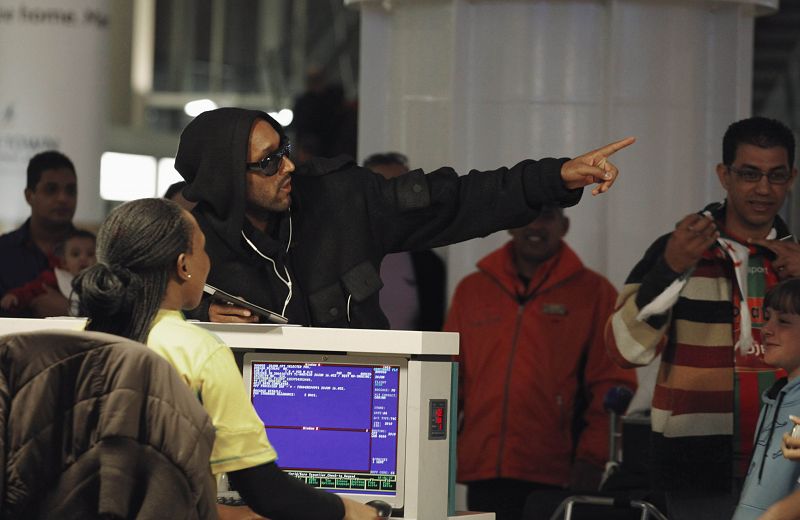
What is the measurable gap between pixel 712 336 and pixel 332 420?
1.36 meters

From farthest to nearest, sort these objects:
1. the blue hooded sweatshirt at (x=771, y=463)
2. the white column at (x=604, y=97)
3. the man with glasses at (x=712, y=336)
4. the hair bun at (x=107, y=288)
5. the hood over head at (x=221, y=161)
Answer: the white column at (x=604, y=97) < the man with glasses at (x=712, y=336) < the hood over head at (x=221, y=161) < the blue hooded sweatshirt at (x=771, y=463) < the hair bun at (x=107, y=288)

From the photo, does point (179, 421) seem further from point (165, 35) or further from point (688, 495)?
point (165, 35)

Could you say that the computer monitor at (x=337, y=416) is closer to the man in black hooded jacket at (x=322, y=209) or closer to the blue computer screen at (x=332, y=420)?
the blue computer screen at (x=332, y=420)

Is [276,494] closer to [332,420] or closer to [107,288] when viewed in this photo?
[107,288]

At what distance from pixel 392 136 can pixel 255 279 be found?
3.50 meters

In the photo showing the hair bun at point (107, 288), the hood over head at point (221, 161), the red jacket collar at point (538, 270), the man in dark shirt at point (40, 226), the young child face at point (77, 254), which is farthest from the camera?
the man in dark shirt at point (40, 226)

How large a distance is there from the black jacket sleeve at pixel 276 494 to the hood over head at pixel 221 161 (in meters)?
1.26

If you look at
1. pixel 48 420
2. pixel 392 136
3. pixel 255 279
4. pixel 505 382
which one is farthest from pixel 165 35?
pixel 48 420

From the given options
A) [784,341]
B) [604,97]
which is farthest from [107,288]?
[604,97]

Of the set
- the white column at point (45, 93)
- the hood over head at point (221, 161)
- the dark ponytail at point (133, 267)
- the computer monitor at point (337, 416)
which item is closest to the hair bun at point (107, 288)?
the dark ponytail at point (133, 267)

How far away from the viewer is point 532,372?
6332 mm

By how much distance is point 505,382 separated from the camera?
6.34m

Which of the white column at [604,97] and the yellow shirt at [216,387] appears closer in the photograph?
the yellow shirt at [216,387]

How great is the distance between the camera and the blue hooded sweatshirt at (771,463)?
4051 mm
